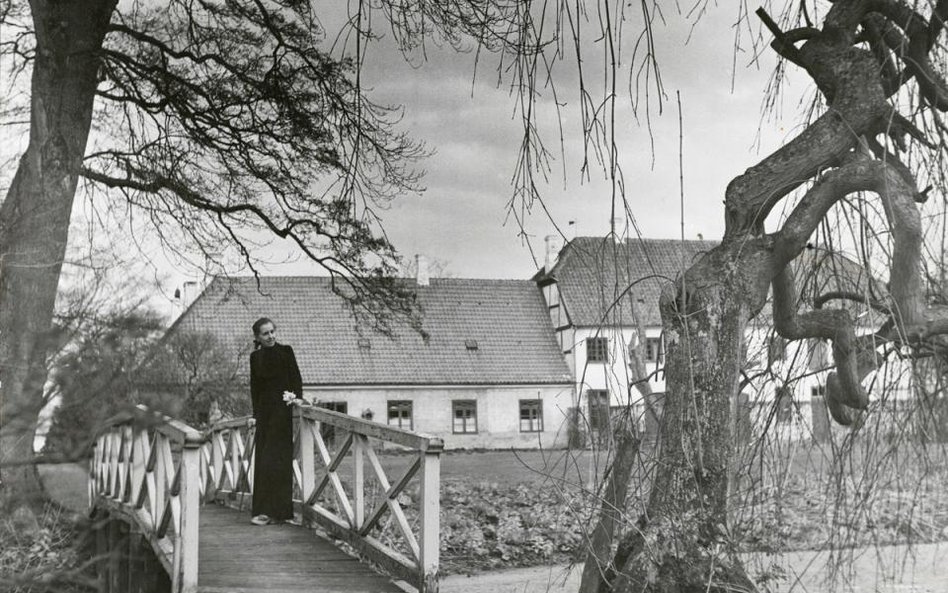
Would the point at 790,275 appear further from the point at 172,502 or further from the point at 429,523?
the point at 172,502

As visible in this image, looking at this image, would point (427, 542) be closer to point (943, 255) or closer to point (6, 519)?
point (943, 255)

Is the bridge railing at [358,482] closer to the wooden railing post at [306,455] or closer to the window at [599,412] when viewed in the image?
the wooden railing post at [306,455]

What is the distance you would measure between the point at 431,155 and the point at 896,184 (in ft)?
30.7

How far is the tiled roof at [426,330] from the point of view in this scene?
1454 inches

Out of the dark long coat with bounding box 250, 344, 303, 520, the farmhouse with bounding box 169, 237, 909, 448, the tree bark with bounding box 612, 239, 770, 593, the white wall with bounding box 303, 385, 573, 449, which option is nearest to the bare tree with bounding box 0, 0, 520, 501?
the dark long coat with bounding box 250, 344, 303, 520

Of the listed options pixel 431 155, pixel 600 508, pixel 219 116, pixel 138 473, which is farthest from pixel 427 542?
pixel 219 116

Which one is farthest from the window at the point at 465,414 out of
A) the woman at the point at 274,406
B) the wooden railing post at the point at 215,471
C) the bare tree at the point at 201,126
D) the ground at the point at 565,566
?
the woman at the point at 274,406

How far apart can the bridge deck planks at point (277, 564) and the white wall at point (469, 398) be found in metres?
27.9

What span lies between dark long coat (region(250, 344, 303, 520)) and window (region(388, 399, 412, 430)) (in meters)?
28.7

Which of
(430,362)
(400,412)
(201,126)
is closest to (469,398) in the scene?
(430,362)

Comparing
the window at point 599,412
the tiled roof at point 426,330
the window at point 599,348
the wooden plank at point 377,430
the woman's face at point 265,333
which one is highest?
the tiled roof at point 426,330

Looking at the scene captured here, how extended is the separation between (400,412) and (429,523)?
31585 mm

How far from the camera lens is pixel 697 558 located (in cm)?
356

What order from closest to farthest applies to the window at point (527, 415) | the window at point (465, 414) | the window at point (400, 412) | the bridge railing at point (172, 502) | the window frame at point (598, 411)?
the window frame at point (598, 411) < the bridge railing at point (172, 502) < the window at point (400, 412) < the window at point (465, 414) < the window at point (527, 415)
